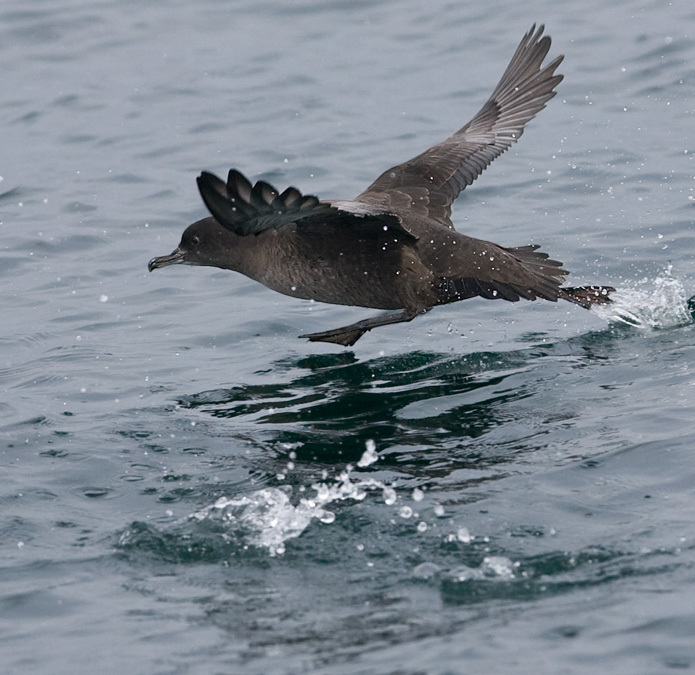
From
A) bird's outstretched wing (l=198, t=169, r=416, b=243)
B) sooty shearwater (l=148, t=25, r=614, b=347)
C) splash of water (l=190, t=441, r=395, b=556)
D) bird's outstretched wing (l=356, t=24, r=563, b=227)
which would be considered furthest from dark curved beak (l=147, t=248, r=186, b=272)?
splash of water (l=190, t=441, r=395, b=556)

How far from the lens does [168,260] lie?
7793 mm

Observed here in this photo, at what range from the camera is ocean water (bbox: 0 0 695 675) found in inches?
181

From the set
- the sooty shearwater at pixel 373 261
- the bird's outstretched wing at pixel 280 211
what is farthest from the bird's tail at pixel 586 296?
the bird's outstretched wing at pixel 280 211

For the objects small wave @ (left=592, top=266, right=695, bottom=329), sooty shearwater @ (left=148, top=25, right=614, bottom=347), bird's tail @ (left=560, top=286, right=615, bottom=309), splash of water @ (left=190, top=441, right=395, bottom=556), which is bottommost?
splash of water @ (left=190, top=441, right=395, bottom=556)

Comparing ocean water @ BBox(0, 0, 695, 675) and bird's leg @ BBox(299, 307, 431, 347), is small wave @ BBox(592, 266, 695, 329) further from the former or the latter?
bird's leg @ BBox(299, 307, 431, 347)

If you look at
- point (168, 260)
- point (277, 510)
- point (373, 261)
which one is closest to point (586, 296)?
point (373, 261)

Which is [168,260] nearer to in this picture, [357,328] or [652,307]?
[357,328]

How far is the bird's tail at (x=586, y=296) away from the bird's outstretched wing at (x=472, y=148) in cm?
110

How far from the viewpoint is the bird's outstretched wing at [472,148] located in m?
8.29

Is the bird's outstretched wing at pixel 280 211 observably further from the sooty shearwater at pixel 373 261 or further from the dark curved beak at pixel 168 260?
the dark curved beak at pixel 168 260

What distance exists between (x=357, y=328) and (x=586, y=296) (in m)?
1.41

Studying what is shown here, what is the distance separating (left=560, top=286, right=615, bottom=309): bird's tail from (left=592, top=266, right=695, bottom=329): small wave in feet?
0.14

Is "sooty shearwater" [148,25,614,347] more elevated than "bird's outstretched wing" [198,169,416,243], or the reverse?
"bird's outstretched wing" [198,169,416,243]

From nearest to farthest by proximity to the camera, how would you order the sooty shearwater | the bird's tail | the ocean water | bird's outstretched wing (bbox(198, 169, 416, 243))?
the ocean water → bird's outstretched wing (bbox(198, 169, 416, 243)) → the sooty shearwater → the bird's tail
